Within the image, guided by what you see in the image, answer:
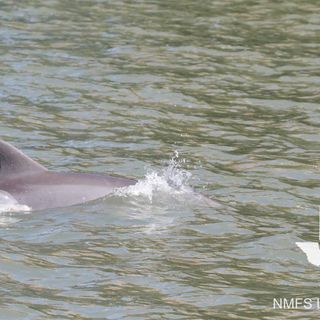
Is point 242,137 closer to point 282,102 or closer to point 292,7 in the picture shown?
point 282,102

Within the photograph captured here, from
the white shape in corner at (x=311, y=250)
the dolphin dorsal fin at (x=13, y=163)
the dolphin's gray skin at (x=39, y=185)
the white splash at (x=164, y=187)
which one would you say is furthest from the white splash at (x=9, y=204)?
the white shape in corner at (x=311, y=250)

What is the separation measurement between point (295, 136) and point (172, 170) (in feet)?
6.89

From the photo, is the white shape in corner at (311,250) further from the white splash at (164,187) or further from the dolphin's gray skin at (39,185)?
the dolphin's gray skin at (39,185)

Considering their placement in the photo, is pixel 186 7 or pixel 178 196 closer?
pixel 178 196

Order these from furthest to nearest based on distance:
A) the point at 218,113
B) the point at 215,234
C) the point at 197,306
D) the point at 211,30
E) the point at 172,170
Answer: the point at 211,30 → the point at 218,113 → the point at 172,170 → the point at 215,234 → the point at 197,306

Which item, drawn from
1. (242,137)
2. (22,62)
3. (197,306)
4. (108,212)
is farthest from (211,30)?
(197,306)

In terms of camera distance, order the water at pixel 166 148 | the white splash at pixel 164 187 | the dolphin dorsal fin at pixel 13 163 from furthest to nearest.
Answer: the white splash at pixel 164 187, the dolphin dorsal fin at pixel 13 163, the water at pixel 166 148

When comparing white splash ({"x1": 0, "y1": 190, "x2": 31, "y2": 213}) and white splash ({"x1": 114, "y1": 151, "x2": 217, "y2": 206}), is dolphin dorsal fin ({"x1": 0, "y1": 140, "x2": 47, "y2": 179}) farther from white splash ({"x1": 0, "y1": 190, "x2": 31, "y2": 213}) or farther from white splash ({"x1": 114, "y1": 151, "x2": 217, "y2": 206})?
white splash ({"x1": 114, "y1": 151, "x2": 217, "y2": 206})

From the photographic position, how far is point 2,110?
45.5 ft

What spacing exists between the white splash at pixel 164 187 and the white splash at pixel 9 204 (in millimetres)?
907

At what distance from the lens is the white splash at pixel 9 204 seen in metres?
10.2

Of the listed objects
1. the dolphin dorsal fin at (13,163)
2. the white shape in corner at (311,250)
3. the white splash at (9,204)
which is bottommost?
the white shape in corner at (311,250)

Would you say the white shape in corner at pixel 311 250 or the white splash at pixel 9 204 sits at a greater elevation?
the white splash at pixel 9 204

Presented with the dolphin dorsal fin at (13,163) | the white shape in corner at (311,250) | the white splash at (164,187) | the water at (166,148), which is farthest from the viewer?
the white splash at (164,187)
